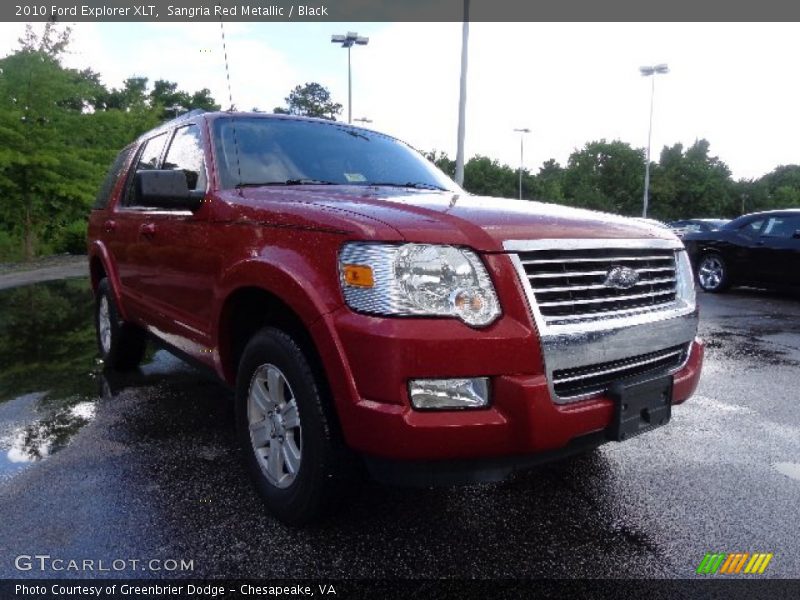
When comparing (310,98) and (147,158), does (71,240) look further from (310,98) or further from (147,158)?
(310,98)

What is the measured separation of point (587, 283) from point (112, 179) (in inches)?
169

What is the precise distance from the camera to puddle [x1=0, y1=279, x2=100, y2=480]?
3770mm

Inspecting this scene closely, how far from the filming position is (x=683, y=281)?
3086 mm

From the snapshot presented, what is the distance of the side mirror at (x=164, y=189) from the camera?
9.98 feet

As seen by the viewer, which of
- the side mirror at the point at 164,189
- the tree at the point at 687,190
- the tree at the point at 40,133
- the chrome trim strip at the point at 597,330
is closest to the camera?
the chrome trim strip at the point at 597,330

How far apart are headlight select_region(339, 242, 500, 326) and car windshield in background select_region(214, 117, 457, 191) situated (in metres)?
1.25

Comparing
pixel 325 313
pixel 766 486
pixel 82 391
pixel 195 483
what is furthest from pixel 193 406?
pixel 766 486

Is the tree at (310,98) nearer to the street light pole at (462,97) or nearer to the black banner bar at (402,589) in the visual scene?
the street light pole at (462,97)

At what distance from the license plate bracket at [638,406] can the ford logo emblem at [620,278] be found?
1.29ft

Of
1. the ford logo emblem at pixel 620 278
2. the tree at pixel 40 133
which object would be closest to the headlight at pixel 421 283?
the ford logo emblem at pixel 620 278

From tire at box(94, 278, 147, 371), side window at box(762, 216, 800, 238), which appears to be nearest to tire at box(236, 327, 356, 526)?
tire at box(94, 278, 147, 371)

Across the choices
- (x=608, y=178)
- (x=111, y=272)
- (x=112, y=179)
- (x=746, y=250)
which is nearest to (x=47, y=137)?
(x=112, y=179)

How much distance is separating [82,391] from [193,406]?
100cm

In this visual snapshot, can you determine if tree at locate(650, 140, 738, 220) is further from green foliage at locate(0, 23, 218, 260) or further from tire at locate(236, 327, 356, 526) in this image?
tire at locate(236, 327, 356, 526)
